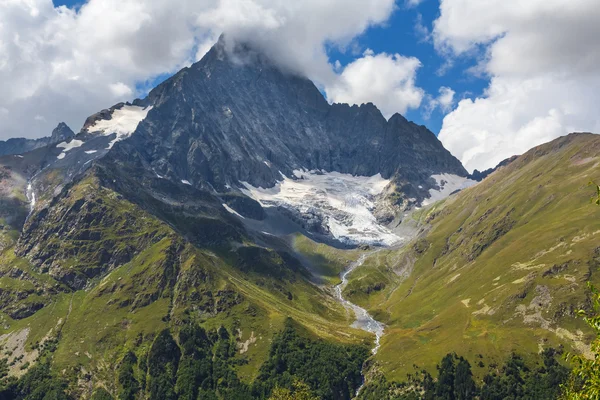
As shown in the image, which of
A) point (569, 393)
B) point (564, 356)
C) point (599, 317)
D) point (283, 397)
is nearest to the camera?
point (599, 317)

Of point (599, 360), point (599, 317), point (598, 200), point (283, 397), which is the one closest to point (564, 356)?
point (599, 360)

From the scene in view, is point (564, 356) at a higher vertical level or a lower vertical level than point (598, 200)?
lower

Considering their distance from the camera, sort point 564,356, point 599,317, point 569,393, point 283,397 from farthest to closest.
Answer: point 283,397, point 569,393, point 564,356, point 599,317

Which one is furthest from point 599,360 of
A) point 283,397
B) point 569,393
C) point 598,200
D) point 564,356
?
point 283,397

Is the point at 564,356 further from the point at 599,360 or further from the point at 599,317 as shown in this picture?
the point at 599,317

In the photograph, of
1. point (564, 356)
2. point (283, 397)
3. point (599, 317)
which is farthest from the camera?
point (283, 397)

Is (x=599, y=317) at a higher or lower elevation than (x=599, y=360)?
higher

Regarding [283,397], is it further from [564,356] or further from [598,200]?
[598,200]

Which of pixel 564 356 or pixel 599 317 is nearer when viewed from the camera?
pixel 599 317

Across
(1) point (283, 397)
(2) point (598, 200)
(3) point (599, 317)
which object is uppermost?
(2) point (598, 200)
